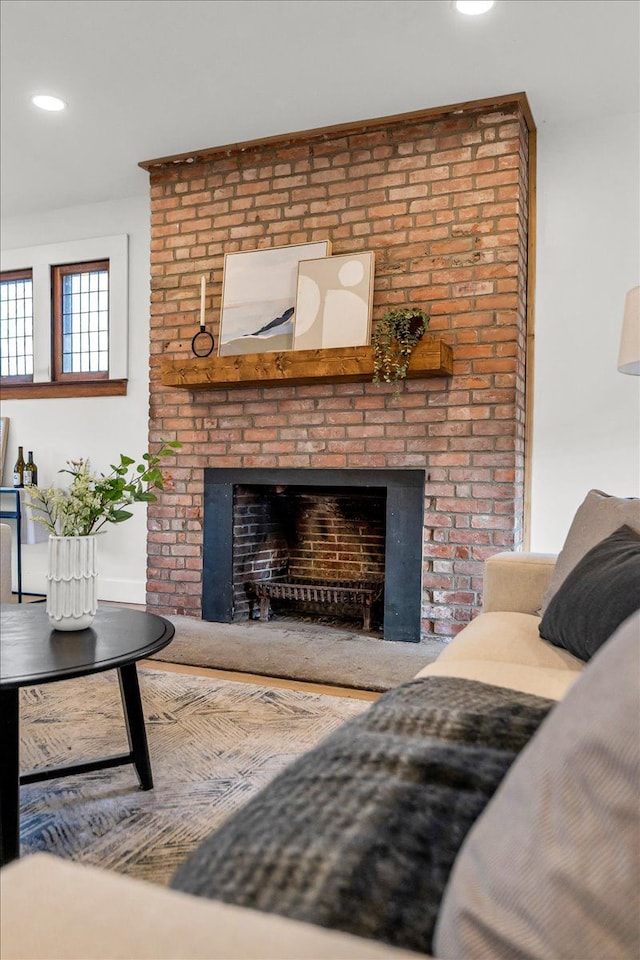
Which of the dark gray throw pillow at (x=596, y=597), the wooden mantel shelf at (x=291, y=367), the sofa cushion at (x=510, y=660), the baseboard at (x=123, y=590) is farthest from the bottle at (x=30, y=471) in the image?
the dark gray throw pillow at (x=596, y=597)

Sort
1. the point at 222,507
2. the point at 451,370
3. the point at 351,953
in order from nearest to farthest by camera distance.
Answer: the point at 351,953
the point at 451,370
the point at 222,507

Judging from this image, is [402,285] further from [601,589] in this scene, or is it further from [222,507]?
[601,589]

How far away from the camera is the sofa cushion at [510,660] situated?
55.4 inches

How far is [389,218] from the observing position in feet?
11.5

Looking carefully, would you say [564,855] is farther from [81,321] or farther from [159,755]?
[81,321]

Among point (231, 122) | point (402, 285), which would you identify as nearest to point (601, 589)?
point (402, 285)

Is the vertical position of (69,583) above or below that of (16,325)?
below

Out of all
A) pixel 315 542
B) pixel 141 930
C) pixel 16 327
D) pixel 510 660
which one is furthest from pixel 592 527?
pixel 16 327

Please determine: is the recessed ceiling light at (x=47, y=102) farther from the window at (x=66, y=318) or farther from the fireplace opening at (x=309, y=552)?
the fireplace opening at (x=309, y=552)

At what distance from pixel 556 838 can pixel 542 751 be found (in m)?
0.07

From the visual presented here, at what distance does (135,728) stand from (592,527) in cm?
141

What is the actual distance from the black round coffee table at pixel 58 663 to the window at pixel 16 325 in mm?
3210

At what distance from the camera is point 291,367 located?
3465 millimetres

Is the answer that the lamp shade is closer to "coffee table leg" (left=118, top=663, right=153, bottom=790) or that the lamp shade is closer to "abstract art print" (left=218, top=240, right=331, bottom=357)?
"abstract art print" (left=218, top=240, right=331, bottom=357)
